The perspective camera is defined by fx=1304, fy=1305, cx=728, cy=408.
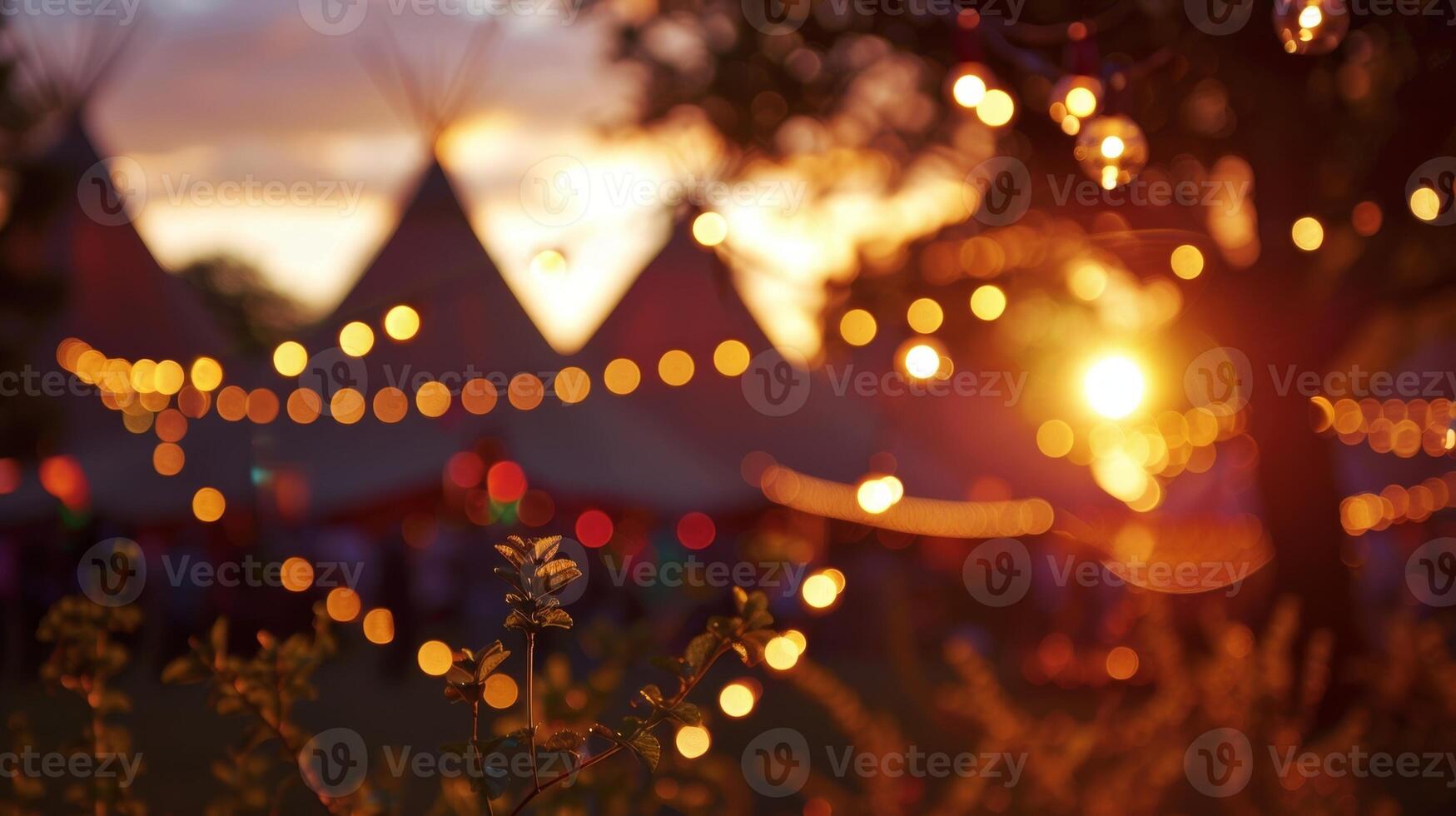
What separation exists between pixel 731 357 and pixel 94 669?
10790 mm

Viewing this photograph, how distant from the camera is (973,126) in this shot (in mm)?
8781

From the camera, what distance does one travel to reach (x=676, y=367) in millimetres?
13000

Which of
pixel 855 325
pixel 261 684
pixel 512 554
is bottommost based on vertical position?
pixel 855 325

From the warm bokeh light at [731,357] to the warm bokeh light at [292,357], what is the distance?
392cm

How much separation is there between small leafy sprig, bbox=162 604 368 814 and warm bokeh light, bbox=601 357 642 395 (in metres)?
10.3

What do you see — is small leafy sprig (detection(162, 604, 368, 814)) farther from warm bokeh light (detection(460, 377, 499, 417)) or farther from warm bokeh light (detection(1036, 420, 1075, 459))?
warm bokeh light (detection(1036, 420, 1075, 459))

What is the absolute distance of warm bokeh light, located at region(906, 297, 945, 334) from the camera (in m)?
8.66

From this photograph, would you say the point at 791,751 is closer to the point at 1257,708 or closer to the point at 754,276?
the point at 754,276

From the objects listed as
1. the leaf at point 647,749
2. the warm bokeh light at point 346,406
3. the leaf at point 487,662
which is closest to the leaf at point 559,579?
the leaf at point 487,662

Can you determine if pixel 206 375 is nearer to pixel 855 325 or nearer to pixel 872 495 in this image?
pixel 855 325

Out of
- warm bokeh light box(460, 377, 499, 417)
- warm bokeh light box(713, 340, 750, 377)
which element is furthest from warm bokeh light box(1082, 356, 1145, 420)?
warm bokeh light box(460, 377, 499, 417)

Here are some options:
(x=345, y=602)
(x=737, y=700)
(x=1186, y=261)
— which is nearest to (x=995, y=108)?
(x=737, y=700)

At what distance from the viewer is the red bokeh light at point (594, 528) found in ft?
39.7

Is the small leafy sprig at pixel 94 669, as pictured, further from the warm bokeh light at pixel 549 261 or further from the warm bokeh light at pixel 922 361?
the warm bokeh light at pixel 922 361
